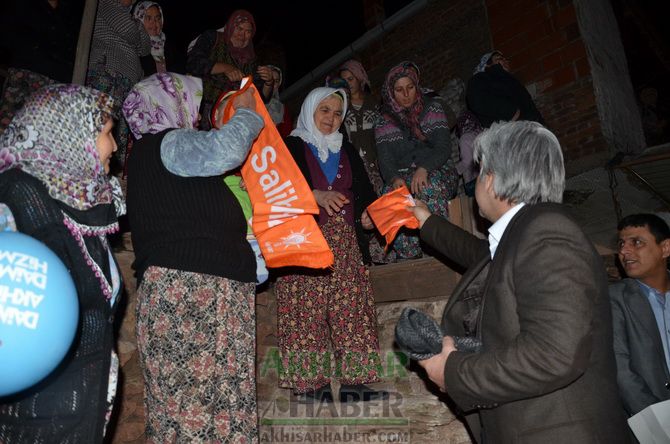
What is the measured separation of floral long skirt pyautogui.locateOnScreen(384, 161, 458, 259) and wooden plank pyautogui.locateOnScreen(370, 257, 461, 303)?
15cm

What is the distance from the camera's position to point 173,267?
6.82ft

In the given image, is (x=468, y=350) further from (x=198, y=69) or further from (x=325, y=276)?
(x=198, y=69)

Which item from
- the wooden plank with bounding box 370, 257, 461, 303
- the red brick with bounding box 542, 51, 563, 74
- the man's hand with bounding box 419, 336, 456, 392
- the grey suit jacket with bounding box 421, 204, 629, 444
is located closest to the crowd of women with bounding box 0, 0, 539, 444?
the wooden plank with bounding box 370, 257, 461, 303

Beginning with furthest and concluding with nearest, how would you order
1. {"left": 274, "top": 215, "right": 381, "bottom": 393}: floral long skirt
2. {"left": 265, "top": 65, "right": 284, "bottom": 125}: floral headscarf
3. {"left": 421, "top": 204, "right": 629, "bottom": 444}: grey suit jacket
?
{"left": 265, "top": 65, "right": 284, "bottom": 125}: floral headscarf
{"left": 274, "top": 215, "right": 381, "bottom": 393}: floral long skirt
{"left": 421, "top": 204, "right": 629, "bottom": 444}: grey suit jacket

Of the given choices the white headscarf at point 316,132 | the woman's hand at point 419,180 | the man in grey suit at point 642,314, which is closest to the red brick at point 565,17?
the man in grey suit at point 642,314

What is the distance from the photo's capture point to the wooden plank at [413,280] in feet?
11.8

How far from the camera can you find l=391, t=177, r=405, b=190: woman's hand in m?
→ 3.69

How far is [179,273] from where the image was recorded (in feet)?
6.83

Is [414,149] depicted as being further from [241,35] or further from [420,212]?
[241,35]

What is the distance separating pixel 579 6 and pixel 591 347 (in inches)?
234

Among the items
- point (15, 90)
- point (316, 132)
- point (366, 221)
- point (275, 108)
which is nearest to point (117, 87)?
point (15, 90)

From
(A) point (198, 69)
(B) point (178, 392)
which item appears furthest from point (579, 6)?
(B) point (178, 392)

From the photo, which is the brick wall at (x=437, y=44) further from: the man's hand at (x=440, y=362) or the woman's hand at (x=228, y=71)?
the man's hand at (x=440, y=362)

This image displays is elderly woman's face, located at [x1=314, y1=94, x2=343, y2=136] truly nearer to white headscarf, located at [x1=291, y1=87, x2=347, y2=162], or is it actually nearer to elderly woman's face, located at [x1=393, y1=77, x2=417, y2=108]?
white headscarf, located at [x1=291, y1=87, x2=347, y2=162]
